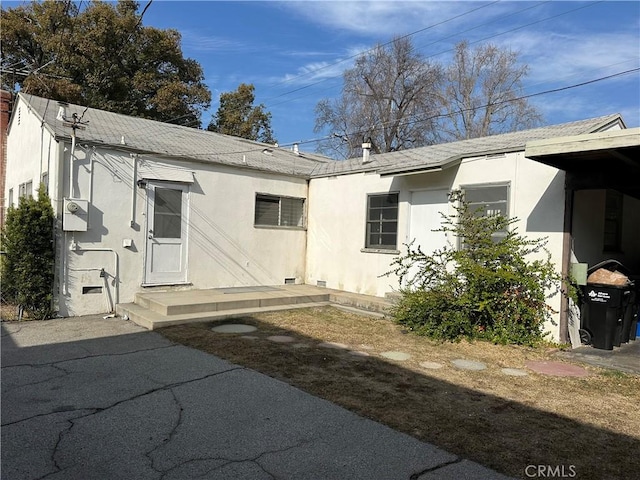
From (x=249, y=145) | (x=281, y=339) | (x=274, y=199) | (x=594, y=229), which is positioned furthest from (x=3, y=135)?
(x=594, y=229)

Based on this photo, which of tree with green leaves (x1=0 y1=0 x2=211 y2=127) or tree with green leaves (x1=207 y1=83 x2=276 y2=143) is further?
tree with green leaves (x1=207 y1=83 x2=276 y2=143)

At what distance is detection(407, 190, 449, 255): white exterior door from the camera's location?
9.02 meters

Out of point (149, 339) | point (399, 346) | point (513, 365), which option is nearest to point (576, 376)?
point (513, 365)

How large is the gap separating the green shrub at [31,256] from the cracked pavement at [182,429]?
2.29 m

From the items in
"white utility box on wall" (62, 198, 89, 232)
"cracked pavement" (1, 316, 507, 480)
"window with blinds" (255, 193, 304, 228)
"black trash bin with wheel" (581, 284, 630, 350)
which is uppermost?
"window with blinds" (255, 193, 304, 228)

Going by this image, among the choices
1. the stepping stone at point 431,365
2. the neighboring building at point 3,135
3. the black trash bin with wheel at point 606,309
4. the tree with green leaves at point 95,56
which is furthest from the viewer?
the tree with green leaves at point 95,56

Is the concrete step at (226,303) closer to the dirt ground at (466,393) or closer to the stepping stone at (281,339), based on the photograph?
the dirt ground at (466,393)

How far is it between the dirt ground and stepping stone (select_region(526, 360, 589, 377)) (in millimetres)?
137

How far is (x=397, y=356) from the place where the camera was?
6.10 metres

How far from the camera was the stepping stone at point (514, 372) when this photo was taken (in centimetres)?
546

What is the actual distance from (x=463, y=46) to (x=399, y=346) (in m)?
25.6

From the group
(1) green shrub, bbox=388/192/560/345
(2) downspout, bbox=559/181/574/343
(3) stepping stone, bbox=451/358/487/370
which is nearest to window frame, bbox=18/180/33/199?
(1) green shrub, bbox=388/192/560/345

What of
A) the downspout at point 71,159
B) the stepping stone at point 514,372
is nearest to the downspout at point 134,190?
the downspout at point 71,159

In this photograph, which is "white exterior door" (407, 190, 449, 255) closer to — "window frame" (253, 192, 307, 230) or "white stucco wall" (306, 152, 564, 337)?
"white stucco wall" (306, 152, 564, 337)
